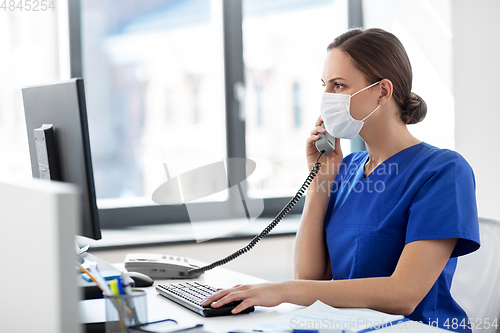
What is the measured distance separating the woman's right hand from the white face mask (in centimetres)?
9

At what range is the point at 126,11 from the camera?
2275mm

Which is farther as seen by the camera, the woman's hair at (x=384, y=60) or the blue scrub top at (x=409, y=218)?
the woman's hair at (x=384, y=60)

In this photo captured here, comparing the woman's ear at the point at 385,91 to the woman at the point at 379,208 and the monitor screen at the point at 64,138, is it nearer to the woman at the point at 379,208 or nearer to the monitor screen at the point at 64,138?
the woman at the point at 379,208

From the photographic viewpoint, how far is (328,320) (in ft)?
2.91

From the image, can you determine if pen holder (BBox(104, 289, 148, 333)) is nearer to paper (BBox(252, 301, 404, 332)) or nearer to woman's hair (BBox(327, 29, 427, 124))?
paper (BBox(252, 301, 404, 332))

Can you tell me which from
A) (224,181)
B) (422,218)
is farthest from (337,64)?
(224,181)

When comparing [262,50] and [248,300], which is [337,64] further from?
[262,50]

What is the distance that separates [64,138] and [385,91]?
85 cm

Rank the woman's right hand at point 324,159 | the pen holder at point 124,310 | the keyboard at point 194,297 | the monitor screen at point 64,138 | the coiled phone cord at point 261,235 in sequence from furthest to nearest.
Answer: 1. the woman's right hand at point 324,159
2. the coiled phone cord at point 261,235
3. the monitor screen at point 64,138
4. the keyboard at point 194,297
5. the pen holder at point 124,310

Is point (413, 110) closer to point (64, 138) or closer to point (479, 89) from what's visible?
point (64, 138)

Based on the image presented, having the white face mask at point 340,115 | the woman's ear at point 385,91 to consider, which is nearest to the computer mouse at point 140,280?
the white face mask at point 340,115

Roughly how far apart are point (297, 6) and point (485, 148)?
4.22ft

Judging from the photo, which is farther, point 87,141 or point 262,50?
point 262,50

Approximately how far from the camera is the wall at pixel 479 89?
2500 mm
